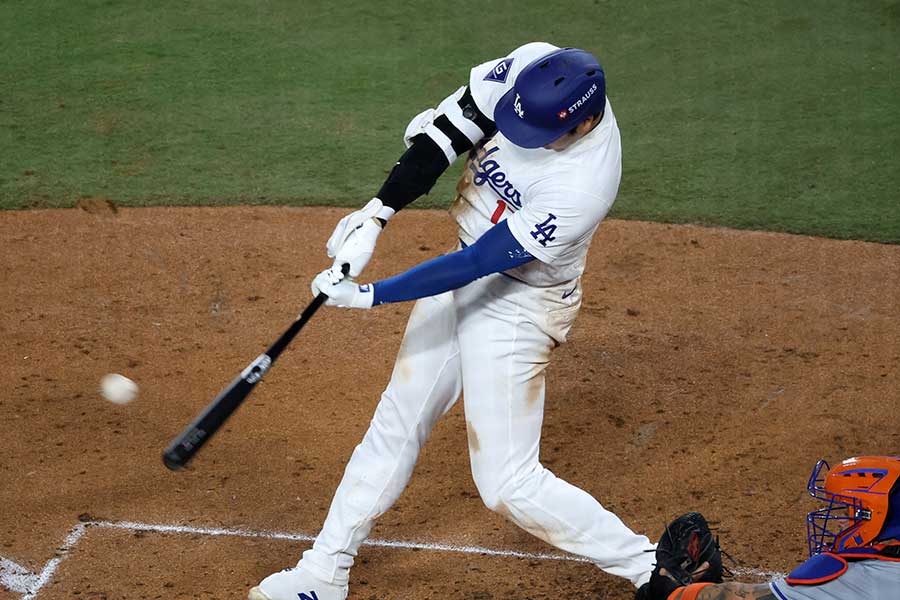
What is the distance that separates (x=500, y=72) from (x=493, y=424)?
1176 mm

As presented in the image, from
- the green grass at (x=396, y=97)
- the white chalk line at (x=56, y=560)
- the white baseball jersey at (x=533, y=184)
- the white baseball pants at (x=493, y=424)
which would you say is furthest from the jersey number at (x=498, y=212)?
the green grass at (x=396, y=97)

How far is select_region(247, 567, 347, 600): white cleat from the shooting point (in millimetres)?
4059

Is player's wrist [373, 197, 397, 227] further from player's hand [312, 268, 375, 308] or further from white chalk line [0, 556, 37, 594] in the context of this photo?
white chalk line [0, 556, 37, 594]

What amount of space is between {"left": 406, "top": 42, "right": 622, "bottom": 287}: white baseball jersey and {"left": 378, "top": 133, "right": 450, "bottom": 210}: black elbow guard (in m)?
0.04

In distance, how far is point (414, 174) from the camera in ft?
13.2

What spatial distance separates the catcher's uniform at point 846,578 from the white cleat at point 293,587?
167 cm

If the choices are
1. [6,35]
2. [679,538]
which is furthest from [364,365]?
[6,35]

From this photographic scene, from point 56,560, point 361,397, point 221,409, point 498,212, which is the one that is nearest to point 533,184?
point 498,212

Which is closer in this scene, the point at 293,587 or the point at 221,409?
the point at 221,409

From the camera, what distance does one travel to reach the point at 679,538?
3783mm

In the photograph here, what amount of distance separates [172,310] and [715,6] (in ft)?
20.3

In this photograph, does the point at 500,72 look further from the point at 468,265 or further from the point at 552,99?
the point at 468,265

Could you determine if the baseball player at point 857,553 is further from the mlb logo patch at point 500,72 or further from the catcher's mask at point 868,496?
the mlb logo patch at point 500,72

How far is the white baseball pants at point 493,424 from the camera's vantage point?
3891 millimetres
